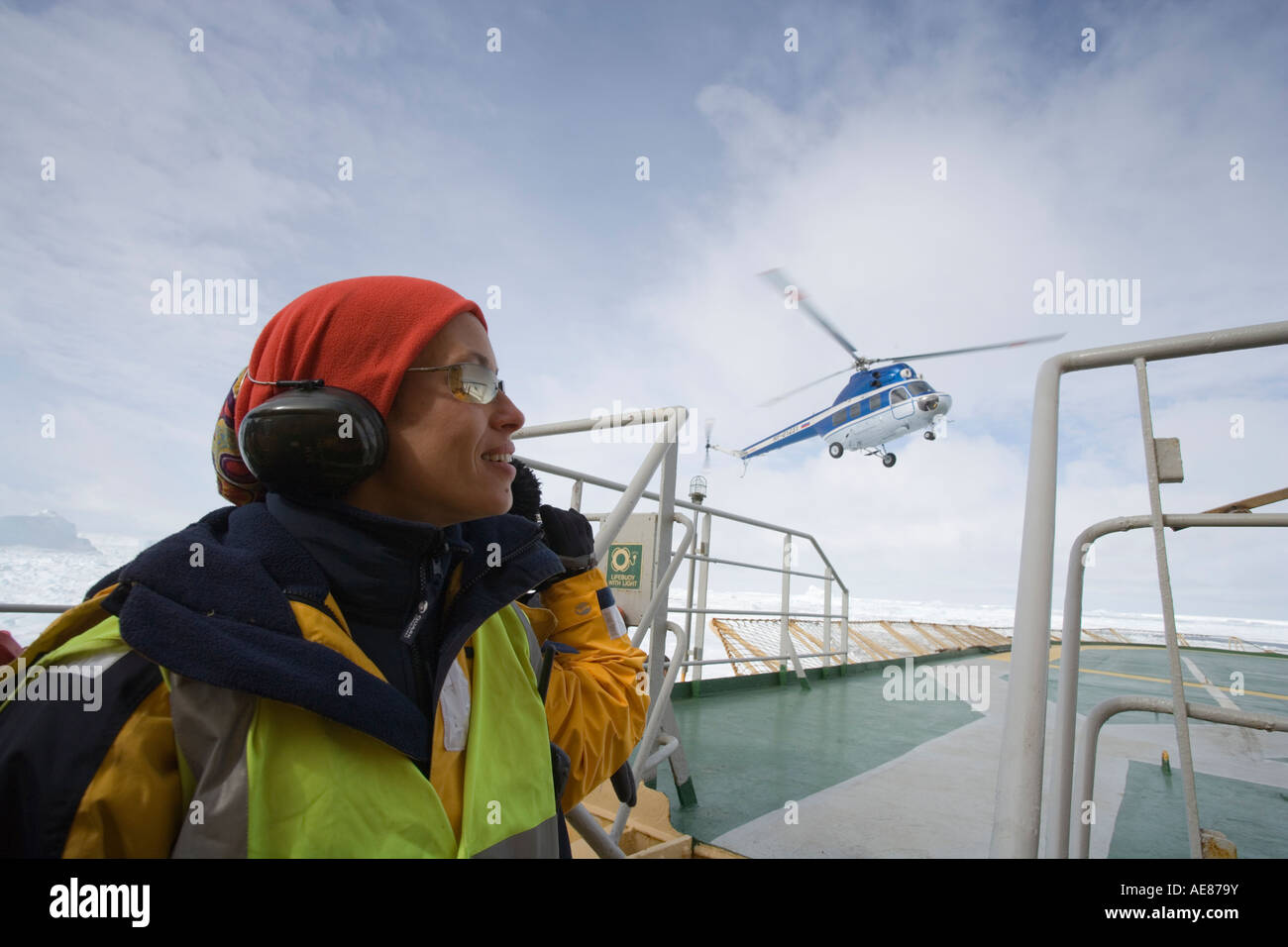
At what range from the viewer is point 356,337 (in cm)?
84

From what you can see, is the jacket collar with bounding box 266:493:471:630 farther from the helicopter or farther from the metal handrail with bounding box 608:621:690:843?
the helicopter

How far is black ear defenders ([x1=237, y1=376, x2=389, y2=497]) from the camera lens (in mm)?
754

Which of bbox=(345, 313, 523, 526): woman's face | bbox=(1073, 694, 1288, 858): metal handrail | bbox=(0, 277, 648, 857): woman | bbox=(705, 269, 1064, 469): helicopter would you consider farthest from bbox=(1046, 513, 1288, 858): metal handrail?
bbox=(705, 269, 1064, 469): helicopter

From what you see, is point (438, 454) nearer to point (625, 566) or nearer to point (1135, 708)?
point (1135, 708)

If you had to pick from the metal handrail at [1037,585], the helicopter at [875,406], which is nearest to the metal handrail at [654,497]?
the metal handrail at [1037,585]

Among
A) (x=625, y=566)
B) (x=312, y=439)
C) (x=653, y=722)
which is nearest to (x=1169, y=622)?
(x=312, y=439)

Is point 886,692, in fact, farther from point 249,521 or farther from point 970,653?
point 970,653

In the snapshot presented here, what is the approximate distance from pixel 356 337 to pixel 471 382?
0.52ft

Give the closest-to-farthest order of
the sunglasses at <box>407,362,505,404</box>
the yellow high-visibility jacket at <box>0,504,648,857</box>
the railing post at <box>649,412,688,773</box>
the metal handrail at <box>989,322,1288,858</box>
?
the yellow high-visibility jacket at <box>0,504,648,857</box> → the sunglasses at <box>407,362,505,404</box> → the metal handrail at <box>989,322,1288,858</box> → the railing post at <box>649,412,688,773</box>

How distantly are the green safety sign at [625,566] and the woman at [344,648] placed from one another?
2249 mm

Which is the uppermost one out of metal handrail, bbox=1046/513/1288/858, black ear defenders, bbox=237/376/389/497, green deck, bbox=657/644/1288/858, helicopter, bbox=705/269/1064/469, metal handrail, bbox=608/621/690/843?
helicopter, bbox=705/269/1064/469

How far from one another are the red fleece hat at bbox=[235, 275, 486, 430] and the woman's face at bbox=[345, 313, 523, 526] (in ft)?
0.09

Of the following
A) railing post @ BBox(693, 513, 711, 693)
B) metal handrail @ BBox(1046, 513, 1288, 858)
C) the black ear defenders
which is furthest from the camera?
railing post @ BBox(693, 513, 711, 693)
